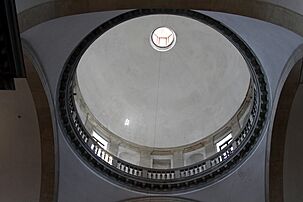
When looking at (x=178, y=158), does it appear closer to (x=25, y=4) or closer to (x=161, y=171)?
(x=161, y=171)

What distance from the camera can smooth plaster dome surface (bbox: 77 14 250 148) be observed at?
1856cm

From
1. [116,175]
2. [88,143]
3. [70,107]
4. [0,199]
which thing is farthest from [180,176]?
[0,199]

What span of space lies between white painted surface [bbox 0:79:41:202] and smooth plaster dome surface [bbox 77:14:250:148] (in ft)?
16.2

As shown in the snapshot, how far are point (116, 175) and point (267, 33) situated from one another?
684 cm

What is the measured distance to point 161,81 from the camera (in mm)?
20172

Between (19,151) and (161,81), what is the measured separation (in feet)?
27.6

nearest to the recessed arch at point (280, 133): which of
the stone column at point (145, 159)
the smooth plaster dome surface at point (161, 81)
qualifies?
the smooth plaster dome surface at point (161, 81)

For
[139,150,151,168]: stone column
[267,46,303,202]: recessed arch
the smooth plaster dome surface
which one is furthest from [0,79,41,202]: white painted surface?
[267,46,303,202]: recessed arch

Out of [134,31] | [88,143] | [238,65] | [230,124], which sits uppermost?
[134,31]

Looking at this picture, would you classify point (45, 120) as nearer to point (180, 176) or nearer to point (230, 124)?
point (180, 176)

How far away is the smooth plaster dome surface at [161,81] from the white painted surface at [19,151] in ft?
16.2

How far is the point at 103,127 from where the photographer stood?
A: 1823 cm

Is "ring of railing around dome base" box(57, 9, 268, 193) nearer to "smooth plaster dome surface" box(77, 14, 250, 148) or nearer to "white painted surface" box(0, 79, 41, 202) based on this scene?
"white painted surface" box(0, 79, 41, 202)

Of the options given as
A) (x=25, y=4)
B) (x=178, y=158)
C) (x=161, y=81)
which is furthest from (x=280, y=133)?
(x=161, y=81)
